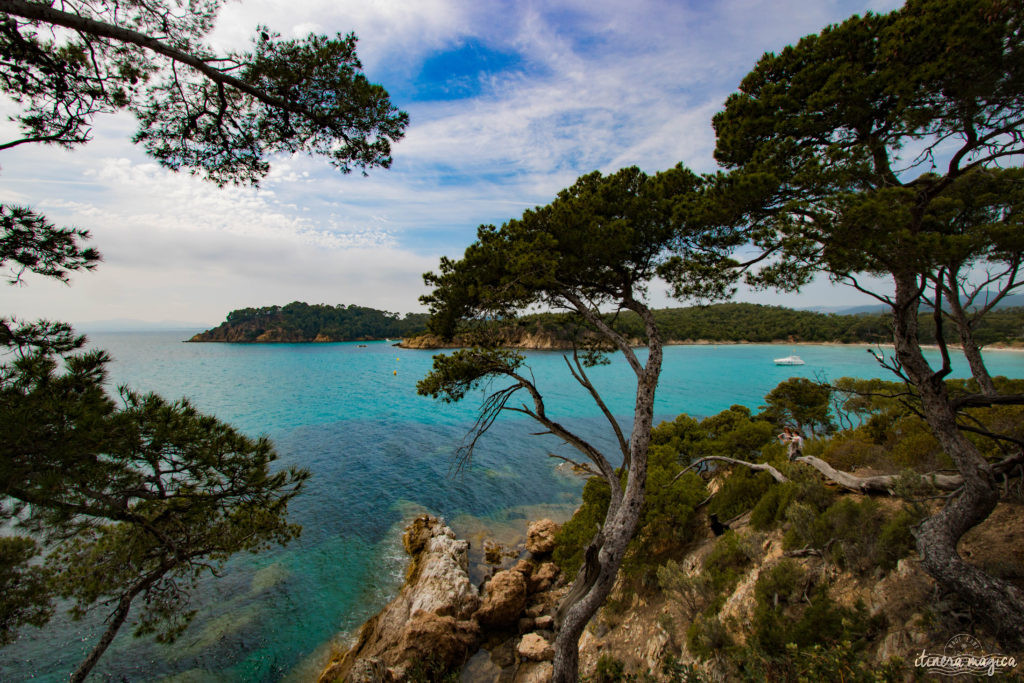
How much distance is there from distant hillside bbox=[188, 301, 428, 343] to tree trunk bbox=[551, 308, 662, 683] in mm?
128834

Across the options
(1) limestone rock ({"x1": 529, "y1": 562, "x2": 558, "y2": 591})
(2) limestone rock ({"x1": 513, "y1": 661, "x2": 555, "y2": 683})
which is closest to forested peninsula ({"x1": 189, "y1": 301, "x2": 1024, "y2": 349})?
(1) limestone rock ({"x1": 529, "y1": 562, "x2": 558, "y2": 591})

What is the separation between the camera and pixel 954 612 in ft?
12.4

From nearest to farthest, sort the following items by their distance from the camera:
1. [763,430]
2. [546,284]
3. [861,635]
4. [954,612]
Result: [954,612]
[861,635]
[546,284]
[763,430]

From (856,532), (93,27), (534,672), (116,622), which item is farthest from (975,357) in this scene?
(116,622)

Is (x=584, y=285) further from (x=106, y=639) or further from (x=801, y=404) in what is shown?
(x=801, y=404)

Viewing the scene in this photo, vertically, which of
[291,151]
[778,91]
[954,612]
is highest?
[778,91]

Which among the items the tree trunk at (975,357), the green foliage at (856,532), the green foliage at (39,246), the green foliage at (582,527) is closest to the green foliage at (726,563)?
the green foliage at (856,532)

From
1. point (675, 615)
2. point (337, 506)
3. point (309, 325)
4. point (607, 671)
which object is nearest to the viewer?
point (607, 671)

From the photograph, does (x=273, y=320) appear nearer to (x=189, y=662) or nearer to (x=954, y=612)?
(x=189, y=662)

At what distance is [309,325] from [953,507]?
512 ft

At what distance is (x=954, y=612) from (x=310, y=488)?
20410 mm

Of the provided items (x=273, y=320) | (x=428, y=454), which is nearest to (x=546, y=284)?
(x=428, y=454)

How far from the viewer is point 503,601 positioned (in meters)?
9.20
